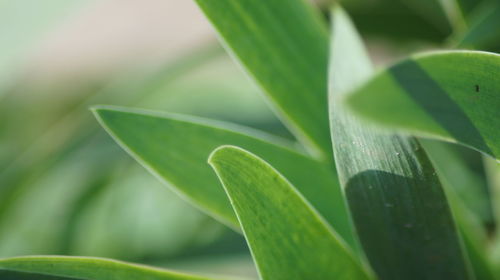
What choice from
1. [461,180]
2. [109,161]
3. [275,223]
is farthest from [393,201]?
[109,161]

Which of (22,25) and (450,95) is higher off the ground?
(22,25)

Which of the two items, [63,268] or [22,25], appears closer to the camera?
[63,268]

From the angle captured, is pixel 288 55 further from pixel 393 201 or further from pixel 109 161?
pixel 109 161

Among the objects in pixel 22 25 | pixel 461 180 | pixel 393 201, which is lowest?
pixel 461 180

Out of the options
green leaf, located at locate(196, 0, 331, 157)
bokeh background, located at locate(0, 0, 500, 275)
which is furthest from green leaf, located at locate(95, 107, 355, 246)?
bokeh background, located at locate(0, 0, 500, 275)

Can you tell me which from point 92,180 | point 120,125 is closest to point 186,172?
point 120,125

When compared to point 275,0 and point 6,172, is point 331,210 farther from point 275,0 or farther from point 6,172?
point 6,172

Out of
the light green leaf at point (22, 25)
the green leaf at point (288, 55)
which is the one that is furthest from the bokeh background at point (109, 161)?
the green leaf at point (288, 55)
